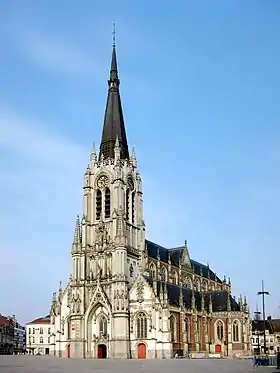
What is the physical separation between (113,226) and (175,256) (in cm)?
2157

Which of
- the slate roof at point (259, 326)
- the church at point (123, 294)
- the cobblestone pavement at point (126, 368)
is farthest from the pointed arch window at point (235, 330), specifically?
the slate roof at point (259, 326)

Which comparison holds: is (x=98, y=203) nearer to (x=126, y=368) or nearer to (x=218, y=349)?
(x=218, y=349)

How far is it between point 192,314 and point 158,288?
7.68 metres

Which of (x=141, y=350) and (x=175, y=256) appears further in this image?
(x=175, y=256)

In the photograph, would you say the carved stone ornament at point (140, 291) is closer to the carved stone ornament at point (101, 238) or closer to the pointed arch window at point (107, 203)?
the carved stone ornament at point (101, 238)

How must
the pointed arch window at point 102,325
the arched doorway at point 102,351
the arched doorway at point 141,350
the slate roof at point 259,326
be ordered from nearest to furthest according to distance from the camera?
the arched doorway at point 141,350 < the arched doorway at point 102,351 < the pointed arch window at point 102,325 < the slate roof at point 259,326

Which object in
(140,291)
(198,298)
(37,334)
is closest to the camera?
(140,291)

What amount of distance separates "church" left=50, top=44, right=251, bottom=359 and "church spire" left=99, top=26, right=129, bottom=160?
0.18m

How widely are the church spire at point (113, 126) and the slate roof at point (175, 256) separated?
1738 centimetres

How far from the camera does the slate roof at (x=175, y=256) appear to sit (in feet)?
318

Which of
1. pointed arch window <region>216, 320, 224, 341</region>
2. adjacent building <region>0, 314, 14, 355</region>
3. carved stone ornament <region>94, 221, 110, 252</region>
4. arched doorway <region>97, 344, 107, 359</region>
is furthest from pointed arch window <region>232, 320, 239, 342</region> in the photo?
adjacent building <region>0, 314, 14, 355</region>

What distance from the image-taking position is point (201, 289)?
108 m

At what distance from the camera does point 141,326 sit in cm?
8019

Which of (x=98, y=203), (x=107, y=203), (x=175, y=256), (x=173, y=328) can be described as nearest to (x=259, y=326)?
(x=175, y=256)
